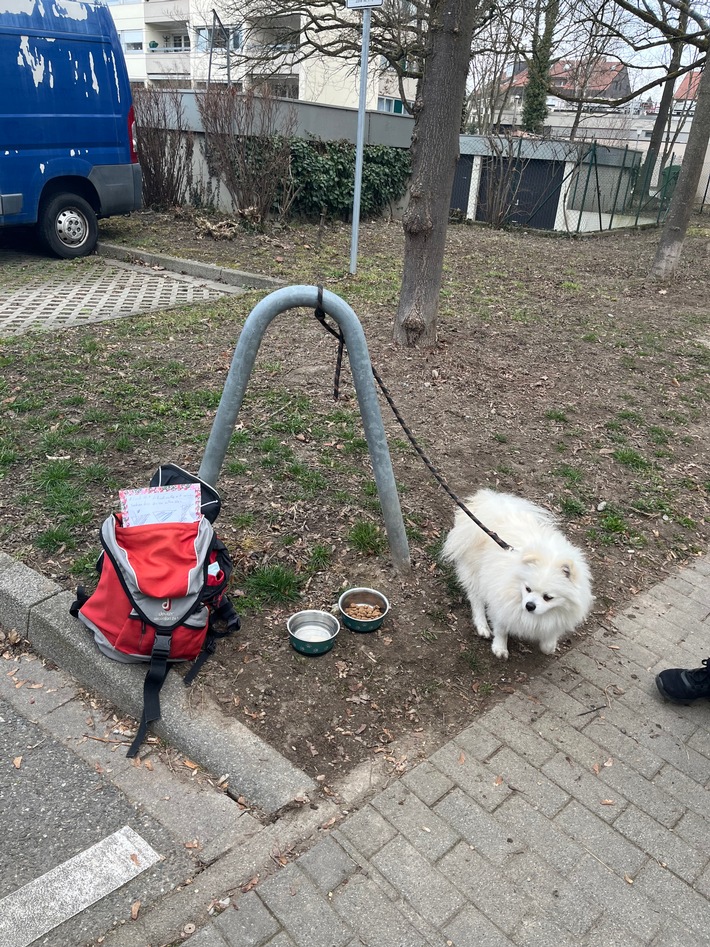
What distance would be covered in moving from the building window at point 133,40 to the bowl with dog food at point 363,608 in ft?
164

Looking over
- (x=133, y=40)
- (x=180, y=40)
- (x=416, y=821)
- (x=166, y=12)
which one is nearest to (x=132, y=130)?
(x=416, y=821)

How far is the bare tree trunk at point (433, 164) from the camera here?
593 centimetres

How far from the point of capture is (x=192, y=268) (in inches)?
389

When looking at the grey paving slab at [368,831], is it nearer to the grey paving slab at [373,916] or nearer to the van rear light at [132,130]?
the grey paving slab at [373,916]

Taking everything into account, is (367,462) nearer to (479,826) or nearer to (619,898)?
(479,826)

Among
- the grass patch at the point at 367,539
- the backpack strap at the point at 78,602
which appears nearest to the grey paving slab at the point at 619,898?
the grass patch at the point at 367,539

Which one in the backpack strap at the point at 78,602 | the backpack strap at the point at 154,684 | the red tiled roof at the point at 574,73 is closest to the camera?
the backpack strap at the point at 154,684

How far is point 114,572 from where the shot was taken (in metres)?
3.00

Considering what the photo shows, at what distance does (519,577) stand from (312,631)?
1.01 metres

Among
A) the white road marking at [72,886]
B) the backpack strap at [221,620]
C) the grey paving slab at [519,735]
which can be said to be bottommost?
the white road marking at [72,886]

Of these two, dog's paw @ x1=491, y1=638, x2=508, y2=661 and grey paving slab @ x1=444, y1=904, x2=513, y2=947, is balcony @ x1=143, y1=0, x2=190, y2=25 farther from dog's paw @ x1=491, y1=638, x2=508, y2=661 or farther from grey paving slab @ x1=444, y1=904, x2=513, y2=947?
grey paving slab @ x1=444, y1=904, x2=513, y2=947

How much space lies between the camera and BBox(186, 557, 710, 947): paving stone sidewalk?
83.6 inches

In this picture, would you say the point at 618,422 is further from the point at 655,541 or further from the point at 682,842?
the point at 682,842

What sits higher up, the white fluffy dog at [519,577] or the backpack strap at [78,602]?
the white fluffy dog at [519,577]
